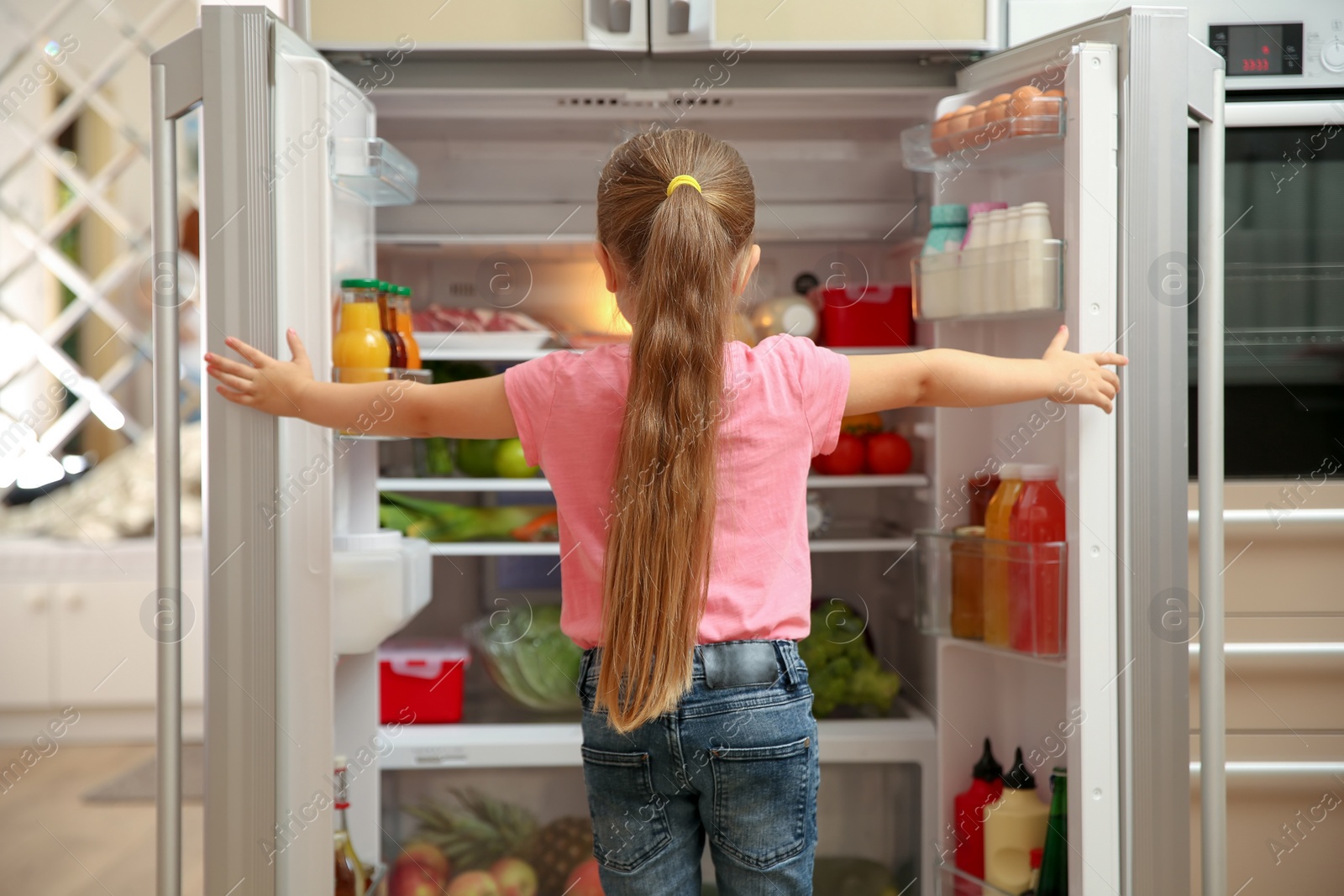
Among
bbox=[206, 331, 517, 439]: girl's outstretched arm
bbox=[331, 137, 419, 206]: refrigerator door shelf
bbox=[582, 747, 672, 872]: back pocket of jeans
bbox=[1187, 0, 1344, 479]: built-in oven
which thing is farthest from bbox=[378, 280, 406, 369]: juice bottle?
bbox=[1187, 0, 1344, 479]: built-in oven

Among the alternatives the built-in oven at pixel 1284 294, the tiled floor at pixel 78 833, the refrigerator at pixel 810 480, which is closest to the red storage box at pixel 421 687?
the refrigerator at pixel 810 480

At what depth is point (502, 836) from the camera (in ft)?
5.83

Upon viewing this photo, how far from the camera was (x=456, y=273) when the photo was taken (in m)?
1.98

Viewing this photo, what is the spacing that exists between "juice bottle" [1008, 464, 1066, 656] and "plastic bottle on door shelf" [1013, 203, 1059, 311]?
0.77 feet

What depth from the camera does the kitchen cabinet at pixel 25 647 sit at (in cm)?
242

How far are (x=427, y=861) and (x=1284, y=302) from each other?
1690 millimetres

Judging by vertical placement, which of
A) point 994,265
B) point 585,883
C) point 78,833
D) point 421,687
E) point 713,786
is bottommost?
point 78,833

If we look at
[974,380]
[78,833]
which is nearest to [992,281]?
[974,380]

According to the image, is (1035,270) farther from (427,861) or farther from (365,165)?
(427,861)

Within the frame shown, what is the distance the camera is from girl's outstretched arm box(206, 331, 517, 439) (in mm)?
1007

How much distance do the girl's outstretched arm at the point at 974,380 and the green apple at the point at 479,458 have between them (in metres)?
0.94

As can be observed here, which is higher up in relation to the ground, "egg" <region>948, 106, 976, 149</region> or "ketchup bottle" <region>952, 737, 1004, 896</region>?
"egg" <region>948, 106, 976, 149</region>

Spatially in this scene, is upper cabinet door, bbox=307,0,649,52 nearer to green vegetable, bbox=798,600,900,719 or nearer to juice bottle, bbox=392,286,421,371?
juice bottle, bbox=392,286,421,371

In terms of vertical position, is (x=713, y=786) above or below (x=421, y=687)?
above
